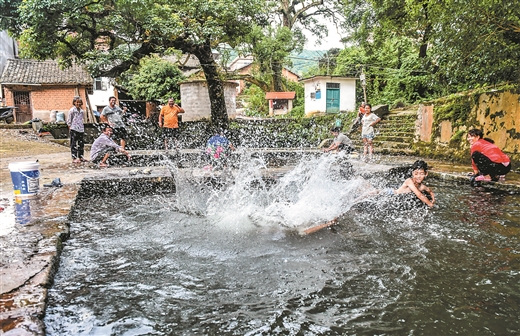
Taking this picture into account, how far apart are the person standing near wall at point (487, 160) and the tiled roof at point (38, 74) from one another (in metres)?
24.9

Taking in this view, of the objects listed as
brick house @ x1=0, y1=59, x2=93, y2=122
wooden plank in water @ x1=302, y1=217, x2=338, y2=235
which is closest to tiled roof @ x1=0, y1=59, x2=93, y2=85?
brick house @ x1=0, y1=59, x2=93, y2=122

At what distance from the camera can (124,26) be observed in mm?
14719

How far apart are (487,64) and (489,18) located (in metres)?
2.13

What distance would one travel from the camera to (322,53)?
120 ft

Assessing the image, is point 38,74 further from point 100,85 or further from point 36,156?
point 36,156

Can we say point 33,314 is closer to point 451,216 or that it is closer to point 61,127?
point 451,216

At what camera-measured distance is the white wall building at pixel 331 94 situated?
1081 inches

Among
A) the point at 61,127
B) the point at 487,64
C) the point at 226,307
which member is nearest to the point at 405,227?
the point at 226,307

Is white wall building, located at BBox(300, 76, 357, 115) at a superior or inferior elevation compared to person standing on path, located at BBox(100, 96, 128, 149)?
superior

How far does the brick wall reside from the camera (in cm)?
2492

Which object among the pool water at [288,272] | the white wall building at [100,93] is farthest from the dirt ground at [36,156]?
the white wall building at [100,93]

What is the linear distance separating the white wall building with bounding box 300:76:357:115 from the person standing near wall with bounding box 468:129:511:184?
67.3 feet

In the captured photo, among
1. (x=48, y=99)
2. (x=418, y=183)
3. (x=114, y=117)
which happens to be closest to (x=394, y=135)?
(x=418, y=183)

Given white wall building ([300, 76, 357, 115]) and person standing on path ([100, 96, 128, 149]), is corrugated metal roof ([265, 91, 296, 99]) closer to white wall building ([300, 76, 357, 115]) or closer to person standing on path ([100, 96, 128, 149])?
white wall building ([300, 76, 357, 115])
